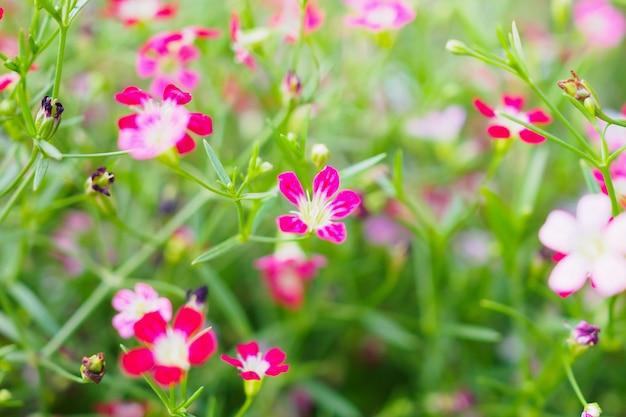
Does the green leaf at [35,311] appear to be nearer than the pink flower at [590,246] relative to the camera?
No

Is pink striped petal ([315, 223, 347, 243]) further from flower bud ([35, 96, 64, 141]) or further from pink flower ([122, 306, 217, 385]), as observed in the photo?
flower bud ([35, 96, 64, 141])

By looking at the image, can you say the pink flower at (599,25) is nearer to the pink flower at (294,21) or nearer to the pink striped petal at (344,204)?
the pink flower at (294,21)

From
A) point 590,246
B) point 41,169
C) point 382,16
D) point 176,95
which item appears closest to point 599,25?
point 382,16

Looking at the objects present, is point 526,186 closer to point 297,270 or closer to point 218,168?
point 297,270

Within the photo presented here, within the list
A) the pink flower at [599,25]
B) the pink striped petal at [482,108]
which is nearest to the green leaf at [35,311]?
the pink striped petal at [482,108]

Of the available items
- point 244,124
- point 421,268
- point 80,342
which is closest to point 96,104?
point 244,124

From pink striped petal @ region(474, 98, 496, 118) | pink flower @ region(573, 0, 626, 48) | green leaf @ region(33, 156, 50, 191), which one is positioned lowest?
green leaf @ region(33, 156, 50, 191)

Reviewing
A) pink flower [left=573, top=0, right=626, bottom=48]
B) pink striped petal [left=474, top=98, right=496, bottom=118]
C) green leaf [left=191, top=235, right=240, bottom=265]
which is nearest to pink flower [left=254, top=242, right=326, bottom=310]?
green leaf [left=191, top=235, right=240, bottom=265]

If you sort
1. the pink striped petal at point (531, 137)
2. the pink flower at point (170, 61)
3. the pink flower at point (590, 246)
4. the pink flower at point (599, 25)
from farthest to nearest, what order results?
the pink flower at point (599, 25) → the pink flower at point (170, 61) → the pink striped petal at point (531, 137) → the pink flower at point (590, 246)

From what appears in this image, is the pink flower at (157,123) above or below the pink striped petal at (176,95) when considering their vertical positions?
below
